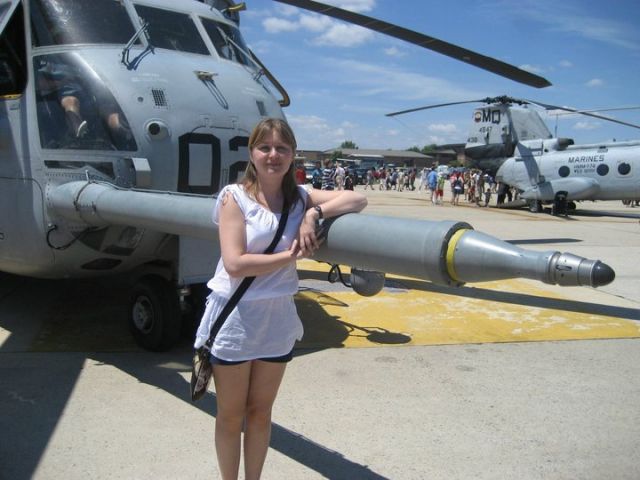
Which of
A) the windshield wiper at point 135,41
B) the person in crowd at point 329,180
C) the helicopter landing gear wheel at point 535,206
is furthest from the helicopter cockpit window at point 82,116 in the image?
the person in crowd at point 329,180

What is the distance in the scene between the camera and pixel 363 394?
4.18 m

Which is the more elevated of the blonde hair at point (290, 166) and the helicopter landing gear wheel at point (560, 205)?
the blonde hair at point (290, 166)

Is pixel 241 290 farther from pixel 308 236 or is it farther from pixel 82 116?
pixel 82 116

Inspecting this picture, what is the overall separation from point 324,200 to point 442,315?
4221 mm

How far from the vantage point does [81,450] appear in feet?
10.7

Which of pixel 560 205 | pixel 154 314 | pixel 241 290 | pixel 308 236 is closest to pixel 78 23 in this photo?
pixel 154 314

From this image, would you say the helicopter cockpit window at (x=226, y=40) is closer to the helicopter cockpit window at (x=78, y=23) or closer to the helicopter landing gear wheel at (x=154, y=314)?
the helicopter cockpit window at (x=78, y=23)

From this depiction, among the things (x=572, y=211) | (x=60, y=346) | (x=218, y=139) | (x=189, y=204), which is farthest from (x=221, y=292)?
(x=572, y=211)

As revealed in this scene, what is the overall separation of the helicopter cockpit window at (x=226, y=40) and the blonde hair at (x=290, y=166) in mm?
3143

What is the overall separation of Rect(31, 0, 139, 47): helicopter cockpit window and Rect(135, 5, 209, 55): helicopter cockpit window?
0.18 m

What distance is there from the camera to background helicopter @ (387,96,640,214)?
64.1 ft

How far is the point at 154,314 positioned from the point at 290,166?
269 cm

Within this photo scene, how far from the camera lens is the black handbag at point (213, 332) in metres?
2.44

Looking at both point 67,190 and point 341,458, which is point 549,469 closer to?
point 341,458
